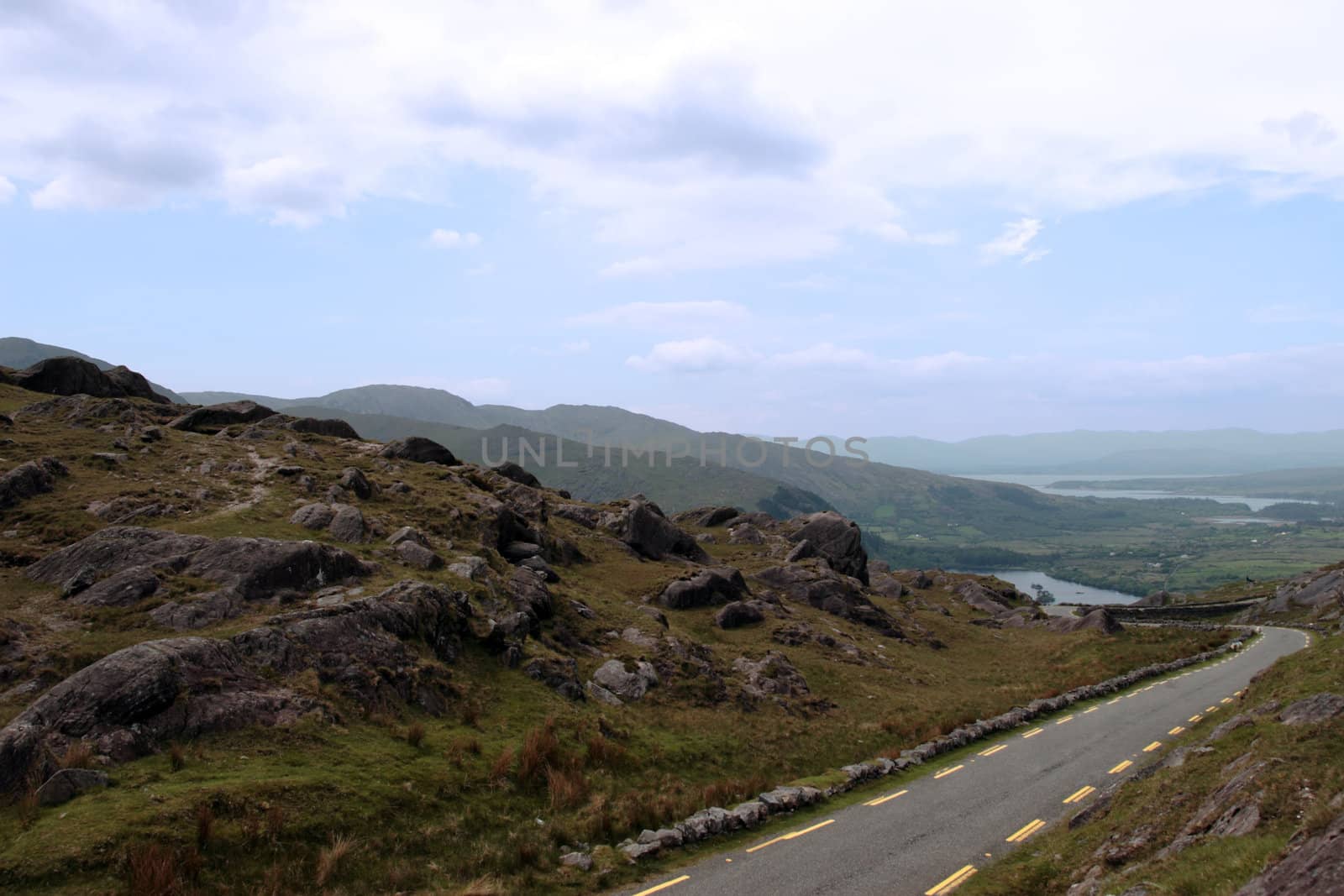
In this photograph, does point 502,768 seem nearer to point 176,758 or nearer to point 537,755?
point 537,755

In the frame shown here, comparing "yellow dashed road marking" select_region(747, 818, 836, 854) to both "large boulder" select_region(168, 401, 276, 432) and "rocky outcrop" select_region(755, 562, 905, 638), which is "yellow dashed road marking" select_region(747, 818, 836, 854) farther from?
"large boulder" select_region(168, 401, 276, 432)

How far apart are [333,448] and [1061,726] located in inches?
2228

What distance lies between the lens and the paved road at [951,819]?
54.8 feet

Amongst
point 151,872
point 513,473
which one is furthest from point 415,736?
point 513,473

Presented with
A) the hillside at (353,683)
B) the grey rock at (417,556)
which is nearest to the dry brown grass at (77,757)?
the hillside at (353,683)

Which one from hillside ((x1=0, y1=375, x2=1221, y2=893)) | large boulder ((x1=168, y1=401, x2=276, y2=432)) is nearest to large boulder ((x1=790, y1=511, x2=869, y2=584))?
hillside ((x1=0, y1=375, x2=1221, y2=893))

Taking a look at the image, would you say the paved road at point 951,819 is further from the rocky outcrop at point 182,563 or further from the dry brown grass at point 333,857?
the rocky outcrop at point 182,563

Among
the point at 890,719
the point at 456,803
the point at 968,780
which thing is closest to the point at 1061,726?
the point at 890,719

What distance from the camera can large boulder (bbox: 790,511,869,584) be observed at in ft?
287

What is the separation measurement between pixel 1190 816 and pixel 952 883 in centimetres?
537

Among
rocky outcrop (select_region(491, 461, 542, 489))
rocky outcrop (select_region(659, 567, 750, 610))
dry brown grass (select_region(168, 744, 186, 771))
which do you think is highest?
rocky outcrop (select_region(491, 461, 542, 489))

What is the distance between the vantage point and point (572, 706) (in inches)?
1102

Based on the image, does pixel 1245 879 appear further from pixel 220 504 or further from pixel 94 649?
pixel 220 504

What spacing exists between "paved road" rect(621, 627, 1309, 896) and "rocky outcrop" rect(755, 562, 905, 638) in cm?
3089
